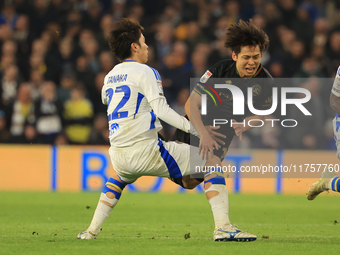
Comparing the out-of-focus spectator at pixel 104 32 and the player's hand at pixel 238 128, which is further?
the out-of-focus spectator at pixel 104 32

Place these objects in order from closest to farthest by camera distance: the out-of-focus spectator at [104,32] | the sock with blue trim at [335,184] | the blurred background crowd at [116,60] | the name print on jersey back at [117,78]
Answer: the name print on jersey back at [117,78], the sock with blue trim at [335,184], the blurred background crowd at [116,60], the out-of-focus spectator at [104,32]

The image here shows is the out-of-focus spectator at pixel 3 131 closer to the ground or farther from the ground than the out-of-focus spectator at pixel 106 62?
closer to the ground

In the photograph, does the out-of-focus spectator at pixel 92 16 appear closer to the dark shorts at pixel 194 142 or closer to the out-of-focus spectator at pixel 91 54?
the out-of-focus spectator at pixel 91 54

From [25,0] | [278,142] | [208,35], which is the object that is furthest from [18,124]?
[278,142]

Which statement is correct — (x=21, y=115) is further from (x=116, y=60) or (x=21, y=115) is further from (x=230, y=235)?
(x=230, y=235)

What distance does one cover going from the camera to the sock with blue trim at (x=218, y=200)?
4180mm

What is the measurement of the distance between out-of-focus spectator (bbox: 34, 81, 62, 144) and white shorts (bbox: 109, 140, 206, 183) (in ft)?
18.8

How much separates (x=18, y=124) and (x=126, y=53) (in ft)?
20.2

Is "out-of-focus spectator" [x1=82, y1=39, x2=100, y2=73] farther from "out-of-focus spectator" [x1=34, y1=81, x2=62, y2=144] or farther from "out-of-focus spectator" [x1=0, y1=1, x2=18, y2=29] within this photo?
"out-of-focus spectator" [x1=0, y1=1, x2=18, y2=29]

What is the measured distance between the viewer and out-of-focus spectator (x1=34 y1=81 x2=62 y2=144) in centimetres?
980

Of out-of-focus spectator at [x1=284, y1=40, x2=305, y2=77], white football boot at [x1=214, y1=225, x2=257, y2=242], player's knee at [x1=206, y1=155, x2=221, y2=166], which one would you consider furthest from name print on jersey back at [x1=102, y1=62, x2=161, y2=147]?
out-of-focus spectator at [x1=284, y1=40, x2=305, y2=77]

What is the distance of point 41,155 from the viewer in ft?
32.8

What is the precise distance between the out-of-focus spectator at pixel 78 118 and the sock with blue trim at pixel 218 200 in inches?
235

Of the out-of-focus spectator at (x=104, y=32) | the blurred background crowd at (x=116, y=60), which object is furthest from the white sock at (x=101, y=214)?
the out-of-focus spectator at (x=104, y=32)
